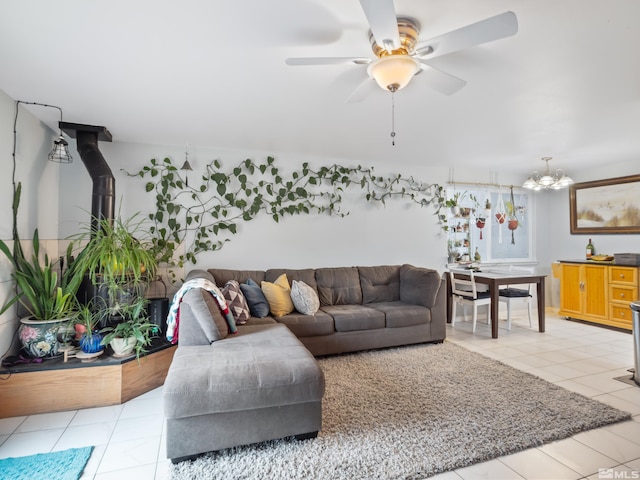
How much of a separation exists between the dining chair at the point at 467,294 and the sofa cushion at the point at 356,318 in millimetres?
1435

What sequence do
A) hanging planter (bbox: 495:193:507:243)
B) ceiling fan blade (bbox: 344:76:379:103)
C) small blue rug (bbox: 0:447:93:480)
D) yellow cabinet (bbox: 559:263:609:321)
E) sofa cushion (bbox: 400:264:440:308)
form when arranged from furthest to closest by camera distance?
hanging planter (bbox: 495:193:507:243)
yellow cabinet (bbox: 559:263:609:321)
sofa cushion (bbox: 400:264:440:308)
ceiling fan blade (bbox: 344:76:379:103)
small blue rug (bbox: 0:447:93:480)

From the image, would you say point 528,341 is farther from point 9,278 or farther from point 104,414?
point 9,278

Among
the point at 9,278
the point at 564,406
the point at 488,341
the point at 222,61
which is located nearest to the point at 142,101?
the point at 222,61

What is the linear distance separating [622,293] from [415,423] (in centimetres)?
407

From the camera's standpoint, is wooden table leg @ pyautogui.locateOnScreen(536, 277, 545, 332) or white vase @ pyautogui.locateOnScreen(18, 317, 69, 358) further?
wooden table leg @ pyautogui.locateOnScreen(536, 277, 545, 332)

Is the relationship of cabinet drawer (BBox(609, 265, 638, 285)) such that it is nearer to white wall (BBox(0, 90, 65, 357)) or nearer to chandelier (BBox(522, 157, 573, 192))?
chandelier (BBox(522, 157, 573, 192))

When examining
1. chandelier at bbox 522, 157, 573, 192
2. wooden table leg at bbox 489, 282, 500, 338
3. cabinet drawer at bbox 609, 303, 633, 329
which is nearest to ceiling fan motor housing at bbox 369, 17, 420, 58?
wooden table leg at bbox 489, 282, 500, 338

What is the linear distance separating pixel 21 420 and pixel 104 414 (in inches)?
20.6

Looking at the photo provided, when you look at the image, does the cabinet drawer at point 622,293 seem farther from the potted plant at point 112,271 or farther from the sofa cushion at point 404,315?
A: the potted plant at point 112,271

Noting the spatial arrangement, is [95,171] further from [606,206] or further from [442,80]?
[606,206]

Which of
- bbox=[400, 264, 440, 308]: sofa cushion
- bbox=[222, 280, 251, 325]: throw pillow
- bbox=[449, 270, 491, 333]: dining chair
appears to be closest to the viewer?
bbox=[222, 280, 251, 325]: throw pillow

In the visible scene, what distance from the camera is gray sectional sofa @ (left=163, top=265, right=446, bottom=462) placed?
1878 mm

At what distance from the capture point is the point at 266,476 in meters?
1.76

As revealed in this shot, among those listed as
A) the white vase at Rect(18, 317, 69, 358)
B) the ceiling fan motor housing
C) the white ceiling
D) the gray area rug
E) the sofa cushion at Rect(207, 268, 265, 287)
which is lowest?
the gray area rug
